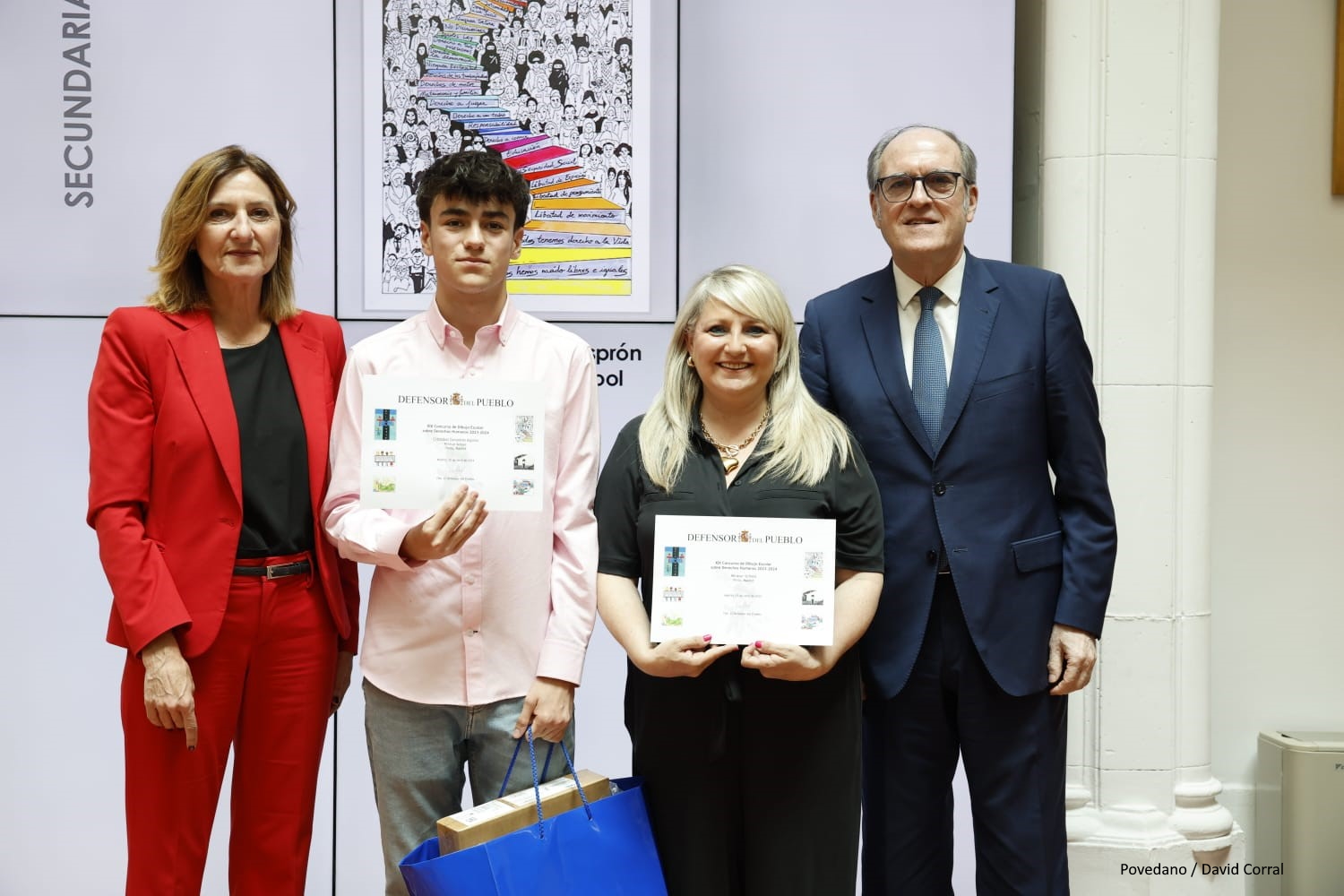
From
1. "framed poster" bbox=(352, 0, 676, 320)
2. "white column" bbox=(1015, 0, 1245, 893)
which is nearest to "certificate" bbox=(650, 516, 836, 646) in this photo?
"framed poster" bbox=(352, 0, 676, 320)

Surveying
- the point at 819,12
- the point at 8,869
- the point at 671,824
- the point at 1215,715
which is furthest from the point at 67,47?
the point at 1215,715

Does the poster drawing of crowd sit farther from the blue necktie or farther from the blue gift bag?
the blue gift bag

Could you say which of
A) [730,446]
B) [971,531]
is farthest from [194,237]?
[971,531]

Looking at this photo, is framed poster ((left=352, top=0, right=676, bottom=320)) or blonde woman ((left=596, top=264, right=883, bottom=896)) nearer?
blonde woman ((left=596, top=264, right=883, bottom=896))

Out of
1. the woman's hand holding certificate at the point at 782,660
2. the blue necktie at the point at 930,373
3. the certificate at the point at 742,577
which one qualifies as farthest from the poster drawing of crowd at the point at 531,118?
the woman's hand holding certificate at the point at 782,660

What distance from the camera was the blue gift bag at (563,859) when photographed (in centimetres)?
194

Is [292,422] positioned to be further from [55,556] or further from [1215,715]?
[1215,715]

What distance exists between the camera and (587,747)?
379cm

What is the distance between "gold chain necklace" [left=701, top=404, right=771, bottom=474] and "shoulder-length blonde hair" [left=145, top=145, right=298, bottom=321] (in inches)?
41.0

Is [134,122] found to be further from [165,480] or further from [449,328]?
[449,328]

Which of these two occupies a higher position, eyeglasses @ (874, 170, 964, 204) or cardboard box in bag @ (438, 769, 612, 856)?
eyeglasses @ (874, 170, 964, 204)

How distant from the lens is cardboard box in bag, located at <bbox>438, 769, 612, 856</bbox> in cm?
200

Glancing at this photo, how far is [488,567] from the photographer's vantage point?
2287mm

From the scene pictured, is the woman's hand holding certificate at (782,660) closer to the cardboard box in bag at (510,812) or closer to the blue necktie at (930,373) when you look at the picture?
the cardboard box in bag at (510,812)
